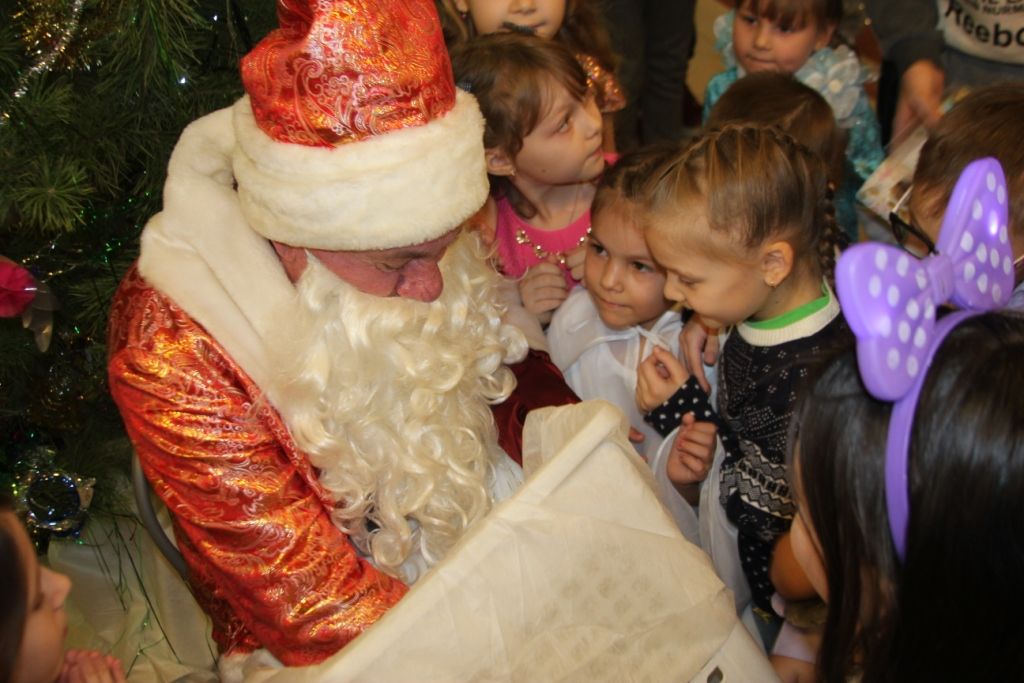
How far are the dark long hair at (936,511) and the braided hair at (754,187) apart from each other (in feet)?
2.28

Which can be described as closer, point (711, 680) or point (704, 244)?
point (711, 680)

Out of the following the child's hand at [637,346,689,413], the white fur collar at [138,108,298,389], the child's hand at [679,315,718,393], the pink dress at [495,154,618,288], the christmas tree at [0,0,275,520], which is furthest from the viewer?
the pink dress at [495,154,618,288]

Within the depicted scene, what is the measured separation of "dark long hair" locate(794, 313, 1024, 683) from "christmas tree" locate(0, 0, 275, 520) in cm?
130

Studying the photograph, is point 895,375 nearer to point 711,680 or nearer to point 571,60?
point 711,680

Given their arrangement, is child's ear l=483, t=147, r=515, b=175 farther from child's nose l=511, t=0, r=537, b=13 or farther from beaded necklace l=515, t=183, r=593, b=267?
child's nose l=511, t=0, r=537, b=13

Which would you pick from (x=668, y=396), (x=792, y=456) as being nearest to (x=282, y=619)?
(x=792, y=456)

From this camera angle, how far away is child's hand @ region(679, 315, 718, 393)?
2.03 metres

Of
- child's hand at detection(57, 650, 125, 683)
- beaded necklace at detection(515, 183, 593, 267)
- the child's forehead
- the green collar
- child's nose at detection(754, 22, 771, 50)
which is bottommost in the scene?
child's hand at detection(57, 650, 125, 683)

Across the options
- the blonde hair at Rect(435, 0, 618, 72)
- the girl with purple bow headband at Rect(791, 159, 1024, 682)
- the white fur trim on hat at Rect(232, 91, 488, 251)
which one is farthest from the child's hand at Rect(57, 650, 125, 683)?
the blonde hair at Rect(435, 0, 618, 72)

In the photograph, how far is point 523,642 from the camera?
1253mm

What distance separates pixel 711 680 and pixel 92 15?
5.10ft

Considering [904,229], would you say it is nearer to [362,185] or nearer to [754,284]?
[754,284]

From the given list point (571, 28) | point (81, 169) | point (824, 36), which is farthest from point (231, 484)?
point (824, 36)

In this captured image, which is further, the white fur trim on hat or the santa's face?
the santa's face
